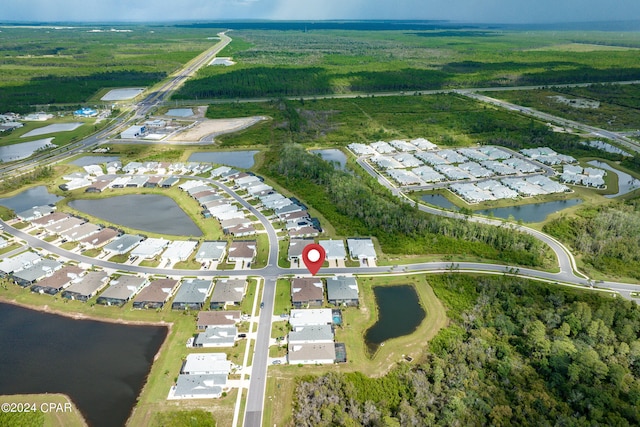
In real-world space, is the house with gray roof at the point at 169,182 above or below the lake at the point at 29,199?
above

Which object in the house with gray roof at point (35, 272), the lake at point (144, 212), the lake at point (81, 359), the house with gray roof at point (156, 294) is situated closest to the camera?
the lake at point (81, 359)

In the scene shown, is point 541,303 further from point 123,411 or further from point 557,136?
point 557,136

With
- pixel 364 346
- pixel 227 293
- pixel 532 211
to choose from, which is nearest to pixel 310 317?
pixel 364 346

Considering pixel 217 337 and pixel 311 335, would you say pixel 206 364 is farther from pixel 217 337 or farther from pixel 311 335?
pixel 311 335

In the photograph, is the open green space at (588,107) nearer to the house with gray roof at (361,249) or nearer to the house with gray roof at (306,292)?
the house with gray roof at (361,249)

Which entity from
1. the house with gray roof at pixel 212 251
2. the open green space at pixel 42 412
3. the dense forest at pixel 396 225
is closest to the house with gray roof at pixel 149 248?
the house with gray roof at pixel 212 251

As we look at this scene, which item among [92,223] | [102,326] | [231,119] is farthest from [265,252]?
[231,119]
